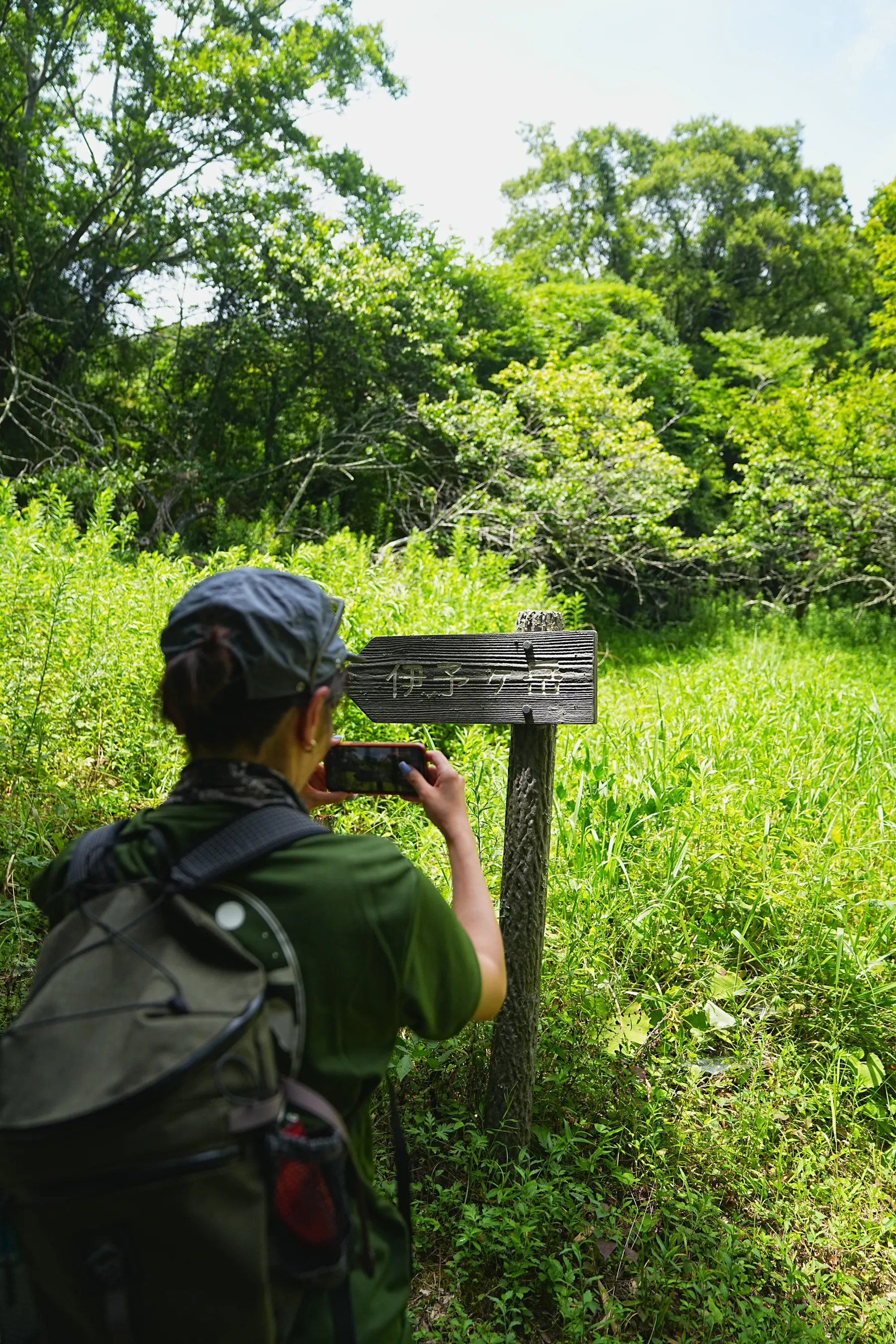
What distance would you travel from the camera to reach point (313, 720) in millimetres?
1173

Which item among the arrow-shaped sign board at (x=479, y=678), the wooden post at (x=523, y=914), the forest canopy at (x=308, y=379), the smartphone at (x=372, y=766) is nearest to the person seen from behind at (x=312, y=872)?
the smartphone at (x=372, y=766)

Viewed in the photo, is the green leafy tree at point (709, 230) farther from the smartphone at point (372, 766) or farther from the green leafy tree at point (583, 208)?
the smartphone at point (372, 766)

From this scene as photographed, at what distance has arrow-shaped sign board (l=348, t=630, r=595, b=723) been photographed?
7.31 feet

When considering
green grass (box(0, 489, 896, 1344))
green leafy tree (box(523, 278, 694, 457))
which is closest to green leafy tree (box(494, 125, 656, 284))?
green leafy tree (box(523, 278, 694, 457))

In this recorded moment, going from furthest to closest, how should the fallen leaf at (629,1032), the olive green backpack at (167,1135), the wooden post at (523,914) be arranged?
the fallen leaf at (629,1032)
the wooden post at (523,914)
the olive green backpack at (167,1135)

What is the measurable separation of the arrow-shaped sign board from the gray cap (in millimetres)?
1099

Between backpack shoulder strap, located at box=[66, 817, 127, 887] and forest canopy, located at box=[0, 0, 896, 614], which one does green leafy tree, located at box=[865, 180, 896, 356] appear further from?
backpack shoulder strap, located at box=[66, 817, 127, 887]

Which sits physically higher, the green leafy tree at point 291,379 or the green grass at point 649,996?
the green leafy tree at point 291,379

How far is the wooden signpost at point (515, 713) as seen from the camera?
224cm

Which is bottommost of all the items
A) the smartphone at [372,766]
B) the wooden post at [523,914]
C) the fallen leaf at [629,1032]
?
the fallen leaf at [629,1032]

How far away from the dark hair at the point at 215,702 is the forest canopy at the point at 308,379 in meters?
9.40

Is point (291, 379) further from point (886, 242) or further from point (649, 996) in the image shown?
point (649, 996)

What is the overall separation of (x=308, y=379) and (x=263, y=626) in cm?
1254

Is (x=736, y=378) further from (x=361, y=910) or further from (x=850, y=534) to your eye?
(x=361, y=910)
